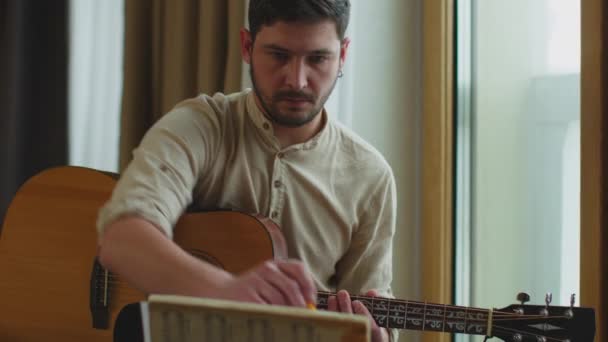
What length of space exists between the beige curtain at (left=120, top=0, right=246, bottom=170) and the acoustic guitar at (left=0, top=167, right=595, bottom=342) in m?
0.50

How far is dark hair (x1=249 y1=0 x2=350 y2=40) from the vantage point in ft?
4.56

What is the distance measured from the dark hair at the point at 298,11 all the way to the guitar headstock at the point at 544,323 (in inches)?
23.4

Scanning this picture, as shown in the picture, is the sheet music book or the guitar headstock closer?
the sheet music book

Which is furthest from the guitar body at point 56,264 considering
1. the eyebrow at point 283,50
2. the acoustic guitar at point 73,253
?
the eyebrow at point 283,50

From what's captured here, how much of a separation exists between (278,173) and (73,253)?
555mm

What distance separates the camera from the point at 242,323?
2.19 ft

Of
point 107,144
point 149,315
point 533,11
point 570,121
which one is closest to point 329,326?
point 149,315

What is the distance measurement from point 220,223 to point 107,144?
1.28 metres

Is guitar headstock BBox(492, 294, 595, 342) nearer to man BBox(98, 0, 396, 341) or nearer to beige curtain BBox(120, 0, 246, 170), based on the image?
man BBox(98, 0, 396, 341)

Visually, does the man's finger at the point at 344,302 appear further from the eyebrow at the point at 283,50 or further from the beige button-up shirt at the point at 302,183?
the eyebrow at the point at 283,50

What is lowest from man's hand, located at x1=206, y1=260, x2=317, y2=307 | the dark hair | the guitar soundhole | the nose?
the guitar soundhole

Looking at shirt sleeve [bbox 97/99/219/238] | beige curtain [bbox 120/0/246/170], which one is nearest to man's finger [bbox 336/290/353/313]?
shirt sleeve [bbox 97/99/219/238]

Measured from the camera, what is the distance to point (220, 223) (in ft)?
4.75

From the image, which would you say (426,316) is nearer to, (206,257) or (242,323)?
(206,257)
